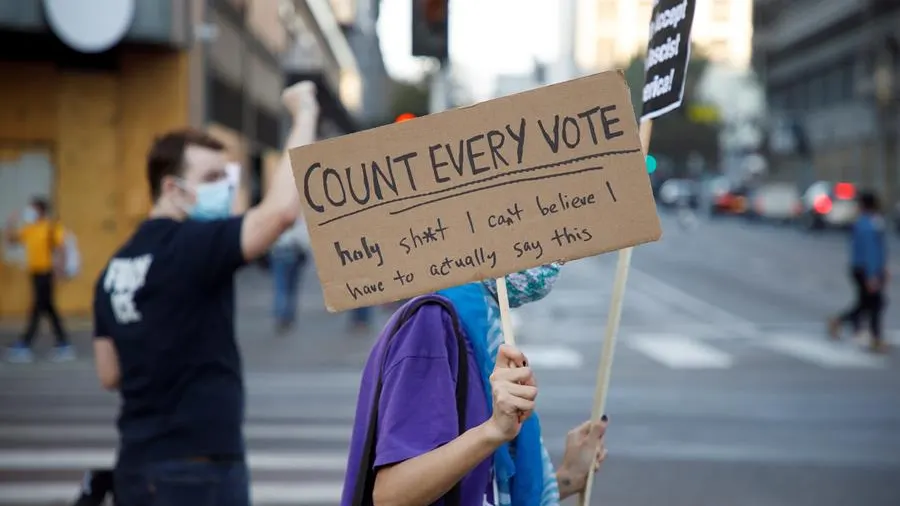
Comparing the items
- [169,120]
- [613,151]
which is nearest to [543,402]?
[613,151]

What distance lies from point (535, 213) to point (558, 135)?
17 cm

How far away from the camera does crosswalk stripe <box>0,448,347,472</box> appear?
917cm

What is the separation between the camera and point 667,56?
11.4 ft

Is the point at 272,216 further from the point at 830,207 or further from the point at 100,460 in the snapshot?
the point at 830,207

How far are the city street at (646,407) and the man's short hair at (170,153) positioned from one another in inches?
160

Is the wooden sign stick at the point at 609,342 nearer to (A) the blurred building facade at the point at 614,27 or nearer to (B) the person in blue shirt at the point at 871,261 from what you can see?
(B) the person in blue shirt at the point at 871,261

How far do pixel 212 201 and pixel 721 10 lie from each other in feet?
441

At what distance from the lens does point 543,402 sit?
40.7 ft

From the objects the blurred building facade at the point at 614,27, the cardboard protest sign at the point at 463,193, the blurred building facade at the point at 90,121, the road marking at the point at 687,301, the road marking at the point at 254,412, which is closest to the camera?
the cardboard protest sign at the point at 463,193

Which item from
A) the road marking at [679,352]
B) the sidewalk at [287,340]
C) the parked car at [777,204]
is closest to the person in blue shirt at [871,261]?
the road marking at [679,352]

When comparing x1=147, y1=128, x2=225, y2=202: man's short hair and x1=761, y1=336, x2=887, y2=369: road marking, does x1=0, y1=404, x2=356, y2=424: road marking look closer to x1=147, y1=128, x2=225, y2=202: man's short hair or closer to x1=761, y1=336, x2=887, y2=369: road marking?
x1=761, y1=336, x2=887, y2=369: road marking

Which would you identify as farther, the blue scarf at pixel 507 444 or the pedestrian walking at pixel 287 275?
the pedestrian walking at pixel 287 275

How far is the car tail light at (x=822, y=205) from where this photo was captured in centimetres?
4822

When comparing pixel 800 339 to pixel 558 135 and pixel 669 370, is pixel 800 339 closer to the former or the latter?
pixel 669 370
